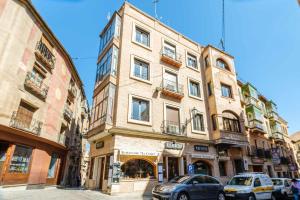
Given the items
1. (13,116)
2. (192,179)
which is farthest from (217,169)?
(13,116)

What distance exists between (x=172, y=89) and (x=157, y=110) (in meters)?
3.03

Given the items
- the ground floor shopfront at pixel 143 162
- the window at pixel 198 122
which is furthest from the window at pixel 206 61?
the ground floor shopfront at pixel 143 162

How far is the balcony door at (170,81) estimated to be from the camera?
17.0m

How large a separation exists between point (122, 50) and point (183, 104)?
756 cm

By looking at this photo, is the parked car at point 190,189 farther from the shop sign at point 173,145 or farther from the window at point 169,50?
the window at point 169,50

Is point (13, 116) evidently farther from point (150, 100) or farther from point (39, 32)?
point (150, 100)

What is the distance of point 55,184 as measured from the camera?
18.7 meters

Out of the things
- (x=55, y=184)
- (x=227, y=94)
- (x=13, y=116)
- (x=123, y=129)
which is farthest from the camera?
(x=227, y=94)

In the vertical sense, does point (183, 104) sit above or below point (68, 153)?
above

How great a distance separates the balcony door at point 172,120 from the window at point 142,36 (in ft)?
22.6

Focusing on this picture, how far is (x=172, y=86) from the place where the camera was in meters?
17.3

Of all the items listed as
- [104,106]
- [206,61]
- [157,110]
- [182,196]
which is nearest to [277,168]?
[206,61]

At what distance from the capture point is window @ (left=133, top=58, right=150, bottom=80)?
15.7 meters

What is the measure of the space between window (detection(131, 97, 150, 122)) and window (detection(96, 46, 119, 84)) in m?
3.01
